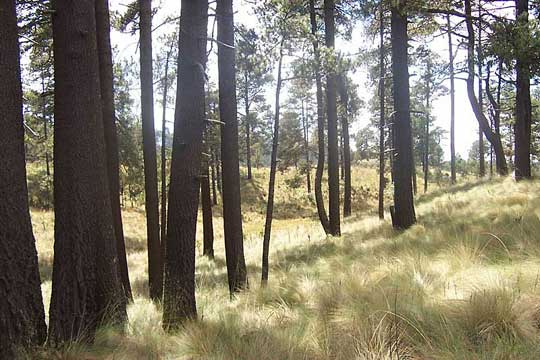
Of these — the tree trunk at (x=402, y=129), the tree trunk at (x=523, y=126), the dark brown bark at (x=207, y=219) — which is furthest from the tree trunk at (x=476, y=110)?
the dark brown bark at (x=207, y=219)

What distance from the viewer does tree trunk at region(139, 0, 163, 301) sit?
8.54m

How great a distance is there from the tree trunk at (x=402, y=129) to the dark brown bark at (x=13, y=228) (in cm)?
767

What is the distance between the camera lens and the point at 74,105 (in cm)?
409

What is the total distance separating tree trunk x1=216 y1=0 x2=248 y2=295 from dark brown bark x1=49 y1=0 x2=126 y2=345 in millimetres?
3006

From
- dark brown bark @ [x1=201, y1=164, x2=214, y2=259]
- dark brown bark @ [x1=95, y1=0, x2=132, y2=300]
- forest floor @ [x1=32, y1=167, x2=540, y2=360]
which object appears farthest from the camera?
dark brown bark @ [x1=201, y1=164, x2=214, y2=259]

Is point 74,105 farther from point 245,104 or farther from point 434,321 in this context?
point 245,104

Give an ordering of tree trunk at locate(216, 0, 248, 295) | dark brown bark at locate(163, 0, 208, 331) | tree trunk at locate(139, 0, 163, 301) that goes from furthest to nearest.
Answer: tree trunk at locate(139, 0, 163, 301)
tree trunk at locate(216, 0, 248, 295)
dark brown bark at locate(163, 0, 208, 331)

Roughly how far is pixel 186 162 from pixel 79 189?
115 cm

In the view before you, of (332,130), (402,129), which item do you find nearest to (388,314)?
(402,129)

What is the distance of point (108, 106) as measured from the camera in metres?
7.26

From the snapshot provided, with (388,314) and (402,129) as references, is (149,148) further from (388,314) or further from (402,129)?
(388,314)

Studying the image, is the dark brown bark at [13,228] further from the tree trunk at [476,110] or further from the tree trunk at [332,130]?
the tree trunk at [476,110]

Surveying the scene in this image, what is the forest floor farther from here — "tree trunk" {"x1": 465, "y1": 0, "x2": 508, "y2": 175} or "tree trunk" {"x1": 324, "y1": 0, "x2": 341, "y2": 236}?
"tree trunk" {"x1": 465, "y1": 0, "x2": 508, "y2": 175}

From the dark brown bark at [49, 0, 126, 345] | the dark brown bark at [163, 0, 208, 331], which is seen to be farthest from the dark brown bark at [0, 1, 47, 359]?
the dark brown bark at [163, 0, 208, 331]
